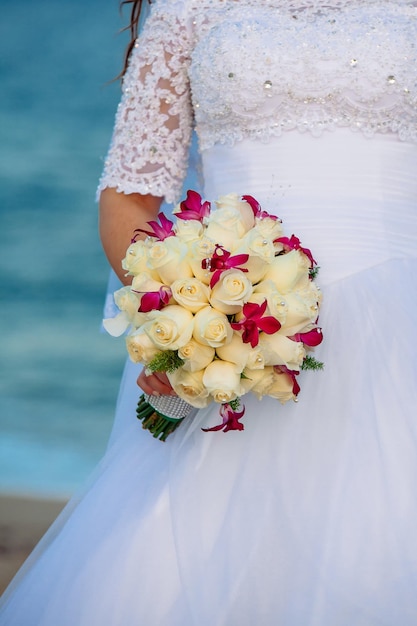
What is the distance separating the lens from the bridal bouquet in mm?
1533

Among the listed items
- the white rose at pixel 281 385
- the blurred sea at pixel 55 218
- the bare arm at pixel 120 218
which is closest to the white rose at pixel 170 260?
the white rose at pixel 281 385

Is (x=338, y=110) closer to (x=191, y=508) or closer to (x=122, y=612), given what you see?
(x=191, y=508)

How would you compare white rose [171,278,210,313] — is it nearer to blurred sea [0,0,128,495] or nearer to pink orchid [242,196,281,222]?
pink orchid [242,196,281,222]

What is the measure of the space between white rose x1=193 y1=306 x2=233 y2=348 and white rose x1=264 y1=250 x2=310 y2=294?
111mm

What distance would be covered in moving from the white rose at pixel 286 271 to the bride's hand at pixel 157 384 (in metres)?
0.29

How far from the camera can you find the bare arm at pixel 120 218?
81.8 inches

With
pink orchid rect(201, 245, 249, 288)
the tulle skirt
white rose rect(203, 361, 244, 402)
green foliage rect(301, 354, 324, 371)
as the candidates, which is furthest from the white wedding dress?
pink orchid rect(201, 245, 249, 288)

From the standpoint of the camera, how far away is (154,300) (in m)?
1.57

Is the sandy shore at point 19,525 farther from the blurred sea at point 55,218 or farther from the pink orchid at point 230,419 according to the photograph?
the pink orchid at point 230,419

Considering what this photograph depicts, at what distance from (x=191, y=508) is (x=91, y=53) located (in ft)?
19.3

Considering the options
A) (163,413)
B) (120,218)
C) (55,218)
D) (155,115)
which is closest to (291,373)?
(163,413)

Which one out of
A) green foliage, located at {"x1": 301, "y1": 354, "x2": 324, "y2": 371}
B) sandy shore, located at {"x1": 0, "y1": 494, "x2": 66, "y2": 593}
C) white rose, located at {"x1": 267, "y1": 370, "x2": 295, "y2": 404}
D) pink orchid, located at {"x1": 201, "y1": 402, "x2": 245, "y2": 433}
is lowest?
sandy shore, located at {"x1": 0, "y1": 494, "x2": 66, "y2": 593}

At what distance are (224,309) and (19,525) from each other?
2922 mm

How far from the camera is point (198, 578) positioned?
1585mm
